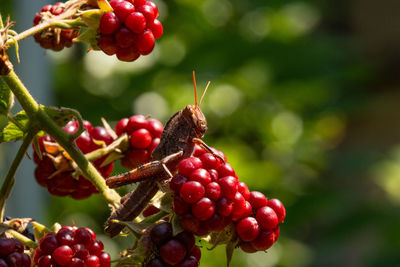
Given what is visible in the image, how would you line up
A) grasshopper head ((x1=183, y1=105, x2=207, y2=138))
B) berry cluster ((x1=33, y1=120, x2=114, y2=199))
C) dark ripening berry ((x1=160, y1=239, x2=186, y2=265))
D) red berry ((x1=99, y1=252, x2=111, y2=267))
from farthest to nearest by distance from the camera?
1. berry cluster ((x1=33, y1=120, x2=114, y2=199))
2. grasshopper head ((x1=183, y1=105, x2=207, y2=138))
3. red berry ((x1=99, y1=252, x2=111, y2=267))
4. dark ripening berry ((x1=160, y1=239, x2=186, y2=265))

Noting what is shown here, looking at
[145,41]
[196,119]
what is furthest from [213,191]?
[145,41]

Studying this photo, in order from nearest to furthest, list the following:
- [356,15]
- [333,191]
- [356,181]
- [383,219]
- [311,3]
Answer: [383,219] < [333,191] < [311,3] < [356,181] < [356,15]

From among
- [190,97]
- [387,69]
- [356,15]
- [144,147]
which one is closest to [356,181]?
[387,69]

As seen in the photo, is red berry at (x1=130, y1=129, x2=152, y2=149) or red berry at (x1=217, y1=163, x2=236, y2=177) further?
red berry at (x1=130, y1=129, x2=152, y2=149)

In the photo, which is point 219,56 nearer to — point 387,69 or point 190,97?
point 190,97

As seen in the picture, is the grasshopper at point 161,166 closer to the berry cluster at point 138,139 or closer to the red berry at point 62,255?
the red berry at point 62,255

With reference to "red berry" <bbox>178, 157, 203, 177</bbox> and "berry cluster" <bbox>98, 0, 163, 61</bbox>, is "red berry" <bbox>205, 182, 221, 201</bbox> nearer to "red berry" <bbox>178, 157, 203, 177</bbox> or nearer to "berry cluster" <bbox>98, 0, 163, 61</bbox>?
"red berry" <bbox>178, 157, 203, 177</bbox>

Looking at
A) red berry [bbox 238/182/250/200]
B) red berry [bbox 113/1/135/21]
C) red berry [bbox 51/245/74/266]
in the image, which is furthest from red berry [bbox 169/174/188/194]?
red berry [bbox 113/1/135/21]
